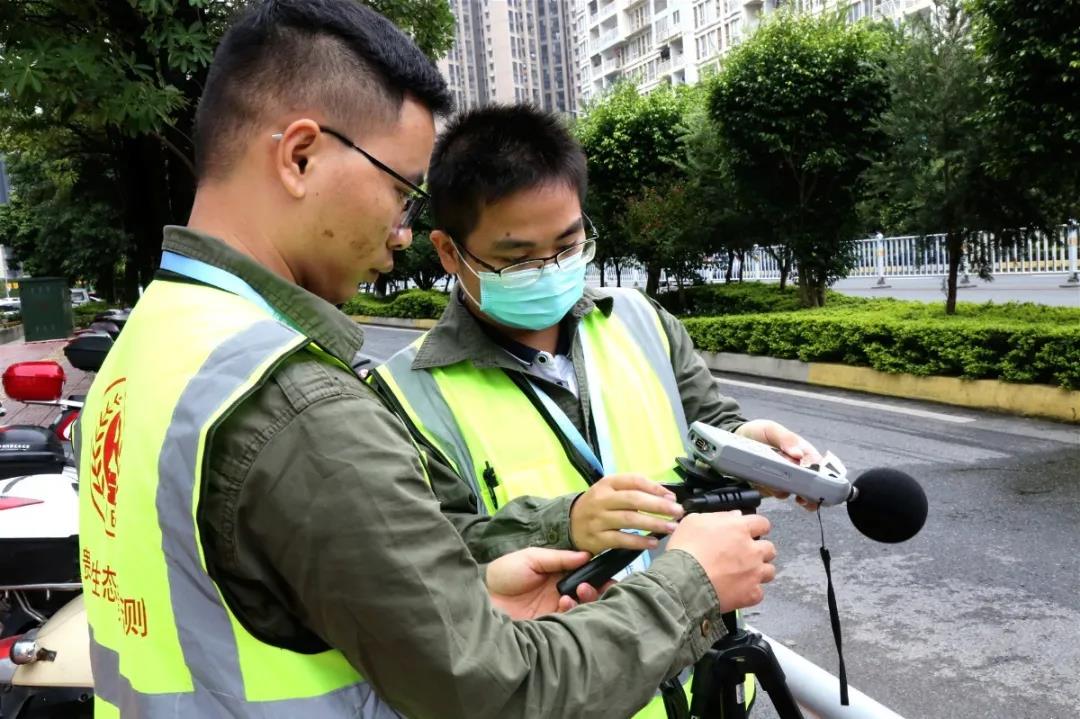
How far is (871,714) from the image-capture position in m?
1.65

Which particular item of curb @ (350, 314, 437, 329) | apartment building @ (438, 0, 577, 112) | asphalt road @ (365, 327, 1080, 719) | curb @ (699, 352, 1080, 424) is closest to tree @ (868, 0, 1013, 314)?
curb @ (699, 352, 1080, 424)

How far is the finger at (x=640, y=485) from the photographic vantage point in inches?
A: 53.1

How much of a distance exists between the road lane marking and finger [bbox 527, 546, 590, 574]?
280 inches

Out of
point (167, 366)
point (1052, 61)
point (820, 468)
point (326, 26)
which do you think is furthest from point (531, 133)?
point (1052, 61)

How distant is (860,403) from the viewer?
28.8 feet

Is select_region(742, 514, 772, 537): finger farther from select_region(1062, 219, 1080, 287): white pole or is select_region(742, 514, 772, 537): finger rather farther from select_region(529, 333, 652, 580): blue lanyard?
select_region(1062, 219, 1080, 287): white pole

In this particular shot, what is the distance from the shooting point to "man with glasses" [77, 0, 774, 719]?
901mm

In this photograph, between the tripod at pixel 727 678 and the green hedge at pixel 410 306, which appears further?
the green hedge at pixel 410 306

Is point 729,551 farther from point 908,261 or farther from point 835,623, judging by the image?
point 908,261

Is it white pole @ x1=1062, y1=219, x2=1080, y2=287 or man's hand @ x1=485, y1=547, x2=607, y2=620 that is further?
white pole @ x1=1062, y1=219, x2=1080, y2=287

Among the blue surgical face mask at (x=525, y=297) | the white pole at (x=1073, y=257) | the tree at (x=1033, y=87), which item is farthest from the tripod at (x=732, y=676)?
the white pole at (x=1073, y=257)

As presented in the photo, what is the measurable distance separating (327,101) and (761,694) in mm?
2921

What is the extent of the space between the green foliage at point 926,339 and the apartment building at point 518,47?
11202 centimetres

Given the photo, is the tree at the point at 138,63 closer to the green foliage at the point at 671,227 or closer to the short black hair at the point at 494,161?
the short black hair at the point at 494,161
